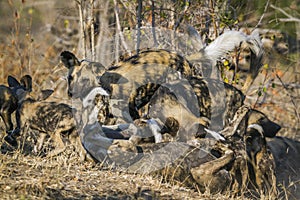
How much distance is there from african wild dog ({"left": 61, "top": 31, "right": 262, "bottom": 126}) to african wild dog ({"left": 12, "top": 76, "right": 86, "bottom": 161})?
513 mm

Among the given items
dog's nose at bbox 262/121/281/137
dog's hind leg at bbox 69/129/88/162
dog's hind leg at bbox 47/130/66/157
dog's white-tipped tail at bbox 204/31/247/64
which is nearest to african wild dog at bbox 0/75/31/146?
dog's hind leg at bbox 47/130/66/157

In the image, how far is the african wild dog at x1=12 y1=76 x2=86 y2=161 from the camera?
495 cm

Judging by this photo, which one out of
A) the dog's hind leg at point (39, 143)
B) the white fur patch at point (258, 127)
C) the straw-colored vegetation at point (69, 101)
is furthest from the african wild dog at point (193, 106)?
the dog's hind leg at point (39, 143)

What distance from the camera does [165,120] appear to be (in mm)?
5578

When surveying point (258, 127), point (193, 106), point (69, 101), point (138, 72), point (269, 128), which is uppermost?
point (138, 72)

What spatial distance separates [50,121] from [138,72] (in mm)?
1358

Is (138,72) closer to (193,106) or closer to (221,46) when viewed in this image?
(193,106)

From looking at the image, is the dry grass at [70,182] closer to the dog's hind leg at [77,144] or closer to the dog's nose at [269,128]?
the dog's hind leg at [77,144]

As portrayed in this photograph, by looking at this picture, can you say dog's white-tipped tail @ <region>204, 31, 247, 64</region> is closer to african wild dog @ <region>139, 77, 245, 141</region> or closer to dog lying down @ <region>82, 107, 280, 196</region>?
african wild dog @ <region>139, 77, 245, 141</region>

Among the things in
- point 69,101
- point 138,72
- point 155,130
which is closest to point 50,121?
point 69,101

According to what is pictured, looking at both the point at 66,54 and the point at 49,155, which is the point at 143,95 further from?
the point at 49,155

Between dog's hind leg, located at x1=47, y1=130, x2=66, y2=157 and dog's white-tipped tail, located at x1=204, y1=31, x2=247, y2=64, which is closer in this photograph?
dog's hind leg, located at x1=47, y1=130, x2=66, y2=157

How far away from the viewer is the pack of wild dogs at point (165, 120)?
4.84 m

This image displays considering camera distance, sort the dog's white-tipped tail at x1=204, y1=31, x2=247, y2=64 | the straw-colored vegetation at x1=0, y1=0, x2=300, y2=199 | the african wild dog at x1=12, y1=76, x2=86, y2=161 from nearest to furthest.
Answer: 1. the straw-colored vegetation at x1=0, y1=0, x2=300, y2=199
2. the african wild dog at x1=12, y1=76, x2=86, y2=161
3. the dog's white-tipped tail at x1=204, y1=31, x2=247, y2=64
